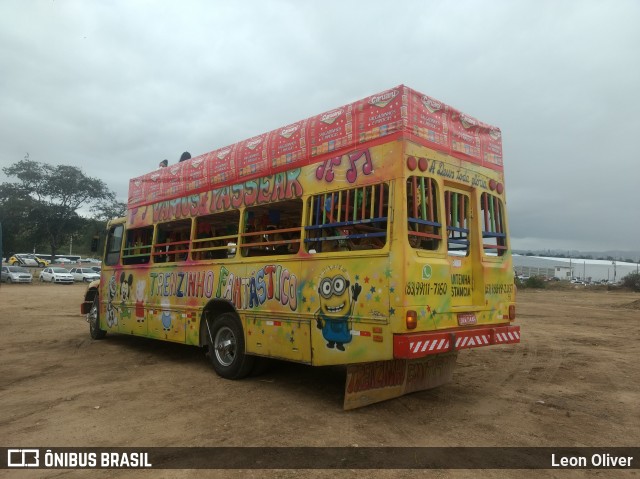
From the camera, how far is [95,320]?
10742 mm

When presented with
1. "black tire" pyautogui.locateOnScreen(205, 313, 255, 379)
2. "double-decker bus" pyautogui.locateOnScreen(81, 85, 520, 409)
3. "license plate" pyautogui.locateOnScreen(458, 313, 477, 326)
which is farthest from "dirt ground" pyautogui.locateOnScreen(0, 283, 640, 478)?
"license plate" pyautogui.locateOnScreen(458, 313, 477, 326)

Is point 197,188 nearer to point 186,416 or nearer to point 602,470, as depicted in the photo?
point 186,416

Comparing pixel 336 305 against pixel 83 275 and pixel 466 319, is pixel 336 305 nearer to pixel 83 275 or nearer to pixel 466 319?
pixel 466 319

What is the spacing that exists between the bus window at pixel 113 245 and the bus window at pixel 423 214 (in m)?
7.04

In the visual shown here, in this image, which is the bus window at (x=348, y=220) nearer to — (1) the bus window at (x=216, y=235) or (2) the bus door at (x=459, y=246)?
(2) the bus door at (x=459, y=246)

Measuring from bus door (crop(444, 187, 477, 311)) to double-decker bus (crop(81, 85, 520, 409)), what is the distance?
2cm

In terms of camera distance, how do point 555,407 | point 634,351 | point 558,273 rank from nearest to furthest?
point 555,407, point 634,351, point 558,273

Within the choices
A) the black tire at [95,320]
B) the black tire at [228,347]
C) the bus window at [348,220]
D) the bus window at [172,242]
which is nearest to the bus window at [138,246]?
the bus window at [172,242]

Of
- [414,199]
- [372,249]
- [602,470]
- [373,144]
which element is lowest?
[602,470]

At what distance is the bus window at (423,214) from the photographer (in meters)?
4.90

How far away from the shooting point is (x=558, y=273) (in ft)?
257

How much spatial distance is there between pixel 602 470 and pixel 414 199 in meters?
2.93

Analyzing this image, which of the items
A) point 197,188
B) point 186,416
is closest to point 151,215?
point 197,188

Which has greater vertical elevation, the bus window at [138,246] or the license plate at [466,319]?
the bus window at [138,246]
